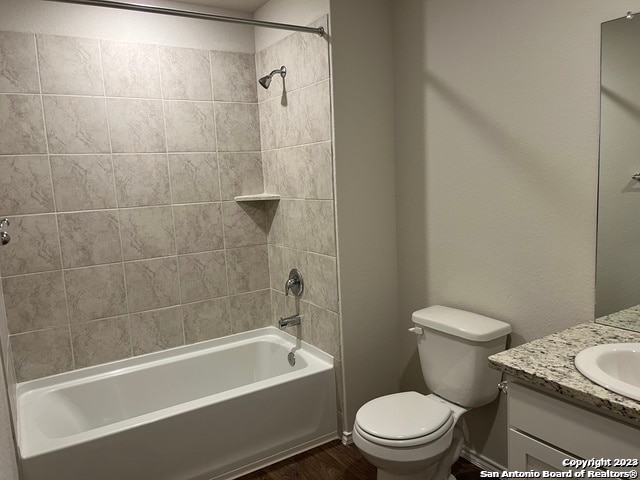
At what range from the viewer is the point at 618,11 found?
1630 mm

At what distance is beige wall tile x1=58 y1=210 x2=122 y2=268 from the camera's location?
254cm

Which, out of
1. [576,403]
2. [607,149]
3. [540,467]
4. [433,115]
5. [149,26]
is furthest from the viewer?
[149,26]

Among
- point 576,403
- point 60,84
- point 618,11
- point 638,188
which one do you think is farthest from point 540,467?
point 60,84

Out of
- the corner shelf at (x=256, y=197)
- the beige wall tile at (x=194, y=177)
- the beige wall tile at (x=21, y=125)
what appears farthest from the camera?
the corner shelf at (x=256, y=197)

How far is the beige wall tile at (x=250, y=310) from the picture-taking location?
→ 308 cm

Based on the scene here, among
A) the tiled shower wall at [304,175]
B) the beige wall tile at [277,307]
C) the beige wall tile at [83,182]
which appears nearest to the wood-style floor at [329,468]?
the tiled shower wall at [304,175]

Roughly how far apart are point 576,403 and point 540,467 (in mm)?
271

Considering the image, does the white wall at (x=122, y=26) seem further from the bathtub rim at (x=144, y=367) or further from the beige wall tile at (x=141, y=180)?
the bathtub rim at (x=144, y=367)

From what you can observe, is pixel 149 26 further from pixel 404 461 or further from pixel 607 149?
pixel 404 461

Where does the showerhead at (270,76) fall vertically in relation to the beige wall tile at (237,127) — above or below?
above

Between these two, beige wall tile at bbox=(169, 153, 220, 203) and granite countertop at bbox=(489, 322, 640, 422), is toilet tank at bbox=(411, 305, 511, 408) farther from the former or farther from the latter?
beige wall tile at bbox=(169, 153, 220, 203)

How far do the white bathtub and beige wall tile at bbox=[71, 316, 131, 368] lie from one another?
0.05 m

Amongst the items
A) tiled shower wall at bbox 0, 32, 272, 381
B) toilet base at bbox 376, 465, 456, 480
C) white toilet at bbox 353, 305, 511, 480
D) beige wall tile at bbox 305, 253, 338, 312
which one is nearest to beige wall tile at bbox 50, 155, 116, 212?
tiled shower wall at bbox 0, 32, 272, 381

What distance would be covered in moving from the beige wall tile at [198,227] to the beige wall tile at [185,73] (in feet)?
2.14
